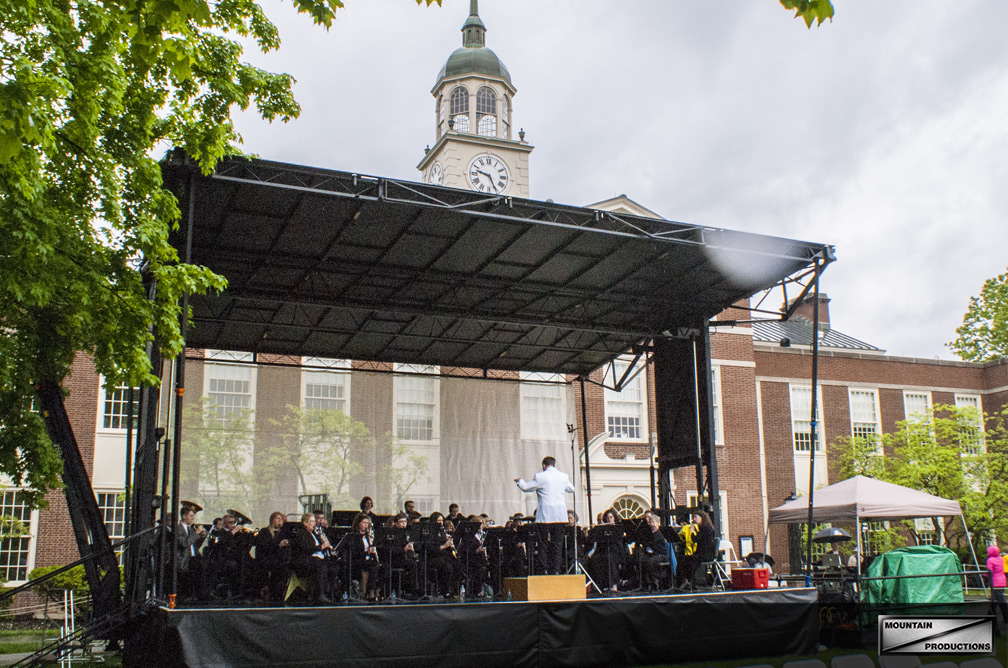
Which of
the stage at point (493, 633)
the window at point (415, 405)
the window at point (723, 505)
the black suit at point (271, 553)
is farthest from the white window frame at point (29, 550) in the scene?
the window at point (723, 505)

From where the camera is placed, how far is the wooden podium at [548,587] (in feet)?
35.5

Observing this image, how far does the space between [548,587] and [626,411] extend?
1715 cm

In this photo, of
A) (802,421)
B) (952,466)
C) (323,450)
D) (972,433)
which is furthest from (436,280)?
(972,433)

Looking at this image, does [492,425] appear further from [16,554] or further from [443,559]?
[16,554]

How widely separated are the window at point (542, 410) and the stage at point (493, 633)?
9.47 metres

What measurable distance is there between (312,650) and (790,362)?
2479 cm

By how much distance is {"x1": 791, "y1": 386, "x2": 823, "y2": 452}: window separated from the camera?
30.4 metres

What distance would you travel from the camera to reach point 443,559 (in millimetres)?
13578

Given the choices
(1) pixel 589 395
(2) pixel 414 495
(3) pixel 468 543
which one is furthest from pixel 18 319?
(1) pixel 589 395

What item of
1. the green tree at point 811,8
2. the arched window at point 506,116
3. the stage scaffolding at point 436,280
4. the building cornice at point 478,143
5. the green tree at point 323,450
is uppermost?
the arched window at point 506,116

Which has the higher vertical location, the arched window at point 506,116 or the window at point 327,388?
the arched window at point 506,116

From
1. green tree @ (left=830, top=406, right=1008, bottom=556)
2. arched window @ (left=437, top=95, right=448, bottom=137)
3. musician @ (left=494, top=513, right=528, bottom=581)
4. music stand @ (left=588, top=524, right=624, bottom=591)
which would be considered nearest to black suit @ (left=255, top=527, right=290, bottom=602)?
musician @ (left=494, top=513, right=528, bottom=581)

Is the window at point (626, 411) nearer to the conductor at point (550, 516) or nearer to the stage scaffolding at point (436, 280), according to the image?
the stage scaffolding at point (436, 280)

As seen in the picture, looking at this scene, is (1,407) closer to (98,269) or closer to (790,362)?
(98,269)
